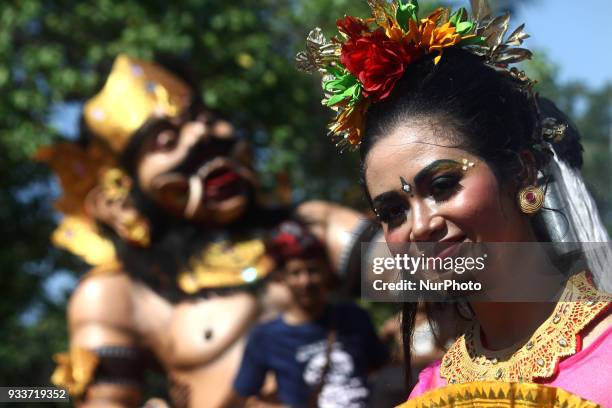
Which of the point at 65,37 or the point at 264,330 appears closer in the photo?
the point at 264,330

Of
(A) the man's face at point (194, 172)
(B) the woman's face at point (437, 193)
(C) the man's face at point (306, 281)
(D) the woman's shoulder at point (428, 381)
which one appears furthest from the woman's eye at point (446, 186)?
(A) the man's face at point (194, 172)

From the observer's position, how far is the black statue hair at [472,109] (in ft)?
5.08

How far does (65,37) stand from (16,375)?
8.00ft

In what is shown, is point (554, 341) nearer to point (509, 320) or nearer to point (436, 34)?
point (509, 320)

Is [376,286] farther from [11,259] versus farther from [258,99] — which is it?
[11,259]

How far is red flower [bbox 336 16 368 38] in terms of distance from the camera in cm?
163

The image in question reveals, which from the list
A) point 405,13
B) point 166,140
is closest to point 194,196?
point 166,140

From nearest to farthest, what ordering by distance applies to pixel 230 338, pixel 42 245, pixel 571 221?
1. pixel 571 221
2. pixel 230 338
3. pixel 42 245

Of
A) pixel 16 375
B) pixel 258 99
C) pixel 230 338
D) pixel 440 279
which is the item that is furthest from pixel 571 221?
pixel 16 375

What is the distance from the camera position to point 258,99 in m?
6.34

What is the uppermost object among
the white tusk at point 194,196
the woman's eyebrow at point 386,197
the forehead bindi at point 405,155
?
the white tusk at point 194,196

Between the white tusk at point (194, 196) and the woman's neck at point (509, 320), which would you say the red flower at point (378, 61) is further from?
the white tusk at point (194, 196)

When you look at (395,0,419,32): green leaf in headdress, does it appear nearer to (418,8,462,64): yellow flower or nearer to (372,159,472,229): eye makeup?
(418,8,462,64): yellow flower

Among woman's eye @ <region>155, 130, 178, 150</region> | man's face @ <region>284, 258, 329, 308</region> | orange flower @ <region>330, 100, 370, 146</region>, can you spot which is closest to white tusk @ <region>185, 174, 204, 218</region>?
woman's eye @ <region>155, 130, 178, 150</region>
